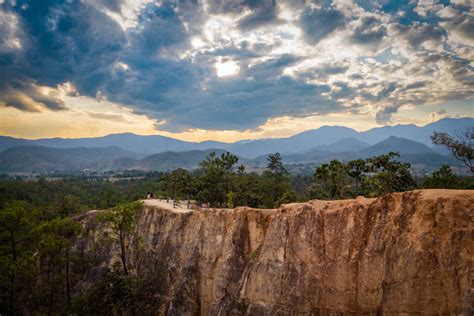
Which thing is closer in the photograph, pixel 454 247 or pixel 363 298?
pixel 454 247

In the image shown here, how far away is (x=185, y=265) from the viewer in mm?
44125

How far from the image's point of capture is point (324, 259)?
31109mm

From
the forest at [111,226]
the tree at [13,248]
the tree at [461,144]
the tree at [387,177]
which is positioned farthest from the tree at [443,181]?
the tree at [13,248]

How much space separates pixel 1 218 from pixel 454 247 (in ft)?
140

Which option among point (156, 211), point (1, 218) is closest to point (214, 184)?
point (156, 211)

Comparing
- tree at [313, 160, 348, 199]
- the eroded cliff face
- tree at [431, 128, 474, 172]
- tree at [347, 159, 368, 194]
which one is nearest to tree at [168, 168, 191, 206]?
the eroded cliff face

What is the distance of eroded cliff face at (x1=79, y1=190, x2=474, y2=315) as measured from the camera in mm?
23859

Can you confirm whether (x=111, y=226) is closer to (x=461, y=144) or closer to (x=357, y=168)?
(x=357, y=168)

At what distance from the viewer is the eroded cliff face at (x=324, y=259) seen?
23.9 meters

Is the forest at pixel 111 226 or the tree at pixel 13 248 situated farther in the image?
the forest at pixel 111 226

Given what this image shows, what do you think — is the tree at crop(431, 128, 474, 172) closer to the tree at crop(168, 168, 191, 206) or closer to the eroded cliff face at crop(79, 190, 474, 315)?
the eroded cliff face at crop(79, 190, 474, 315)

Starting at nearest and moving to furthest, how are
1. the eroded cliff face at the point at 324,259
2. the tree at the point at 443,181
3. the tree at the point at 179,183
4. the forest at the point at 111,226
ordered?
1. the eroded cliff face at the point at 324,259
2. the forest at the point at 111,226
3. the tree at the point at 443,181
4. the tree at the point at 179,183

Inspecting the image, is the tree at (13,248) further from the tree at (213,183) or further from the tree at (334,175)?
the tree at (334,175)

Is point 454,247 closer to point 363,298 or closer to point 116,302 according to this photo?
point 363,298
